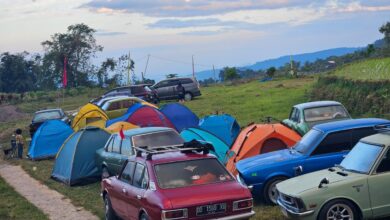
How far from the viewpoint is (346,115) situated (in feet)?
52.7

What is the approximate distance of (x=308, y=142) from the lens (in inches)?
463

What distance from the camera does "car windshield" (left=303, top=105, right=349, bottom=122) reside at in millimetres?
16188

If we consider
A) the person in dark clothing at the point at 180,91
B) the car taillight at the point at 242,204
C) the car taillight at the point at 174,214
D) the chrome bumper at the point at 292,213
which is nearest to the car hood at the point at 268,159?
the chrome bumper at the point at 292,213

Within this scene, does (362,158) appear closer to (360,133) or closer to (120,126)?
(360,133)

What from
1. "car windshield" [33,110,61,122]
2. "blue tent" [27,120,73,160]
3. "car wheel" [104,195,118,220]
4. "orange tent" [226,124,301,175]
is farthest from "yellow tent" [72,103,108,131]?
"car wheel" [104,195,118,220]

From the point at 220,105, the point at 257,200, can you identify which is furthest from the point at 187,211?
the point at 220,105

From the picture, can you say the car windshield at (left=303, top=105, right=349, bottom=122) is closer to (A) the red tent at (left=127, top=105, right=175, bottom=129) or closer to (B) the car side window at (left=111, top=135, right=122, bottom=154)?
(B) the car side window at (left=111, top=135, right=122, bottom=154)

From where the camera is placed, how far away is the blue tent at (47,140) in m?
22.7

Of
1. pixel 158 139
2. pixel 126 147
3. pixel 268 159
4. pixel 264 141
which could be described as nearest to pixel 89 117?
pixel 126 147

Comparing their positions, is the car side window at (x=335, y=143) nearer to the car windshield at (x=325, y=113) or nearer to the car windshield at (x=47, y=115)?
the car windshield at (x=325, y=113)

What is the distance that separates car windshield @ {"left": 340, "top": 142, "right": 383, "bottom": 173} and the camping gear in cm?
1177

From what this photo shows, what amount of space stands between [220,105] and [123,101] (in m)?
6.90

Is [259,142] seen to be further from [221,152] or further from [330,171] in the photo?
[330,171]

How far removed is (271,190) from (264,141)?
7.78 ft
